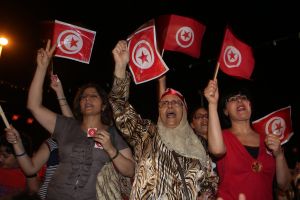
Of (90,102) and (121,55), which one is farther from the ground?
(121,55)

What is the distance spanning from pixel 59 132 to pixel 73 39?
4.95ft

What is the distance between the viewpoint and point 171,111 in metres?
3.31

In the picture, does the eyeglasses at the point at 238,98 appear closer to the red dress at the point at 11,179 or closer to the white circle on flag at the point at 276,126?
the white circle on flag at the point at 276,126

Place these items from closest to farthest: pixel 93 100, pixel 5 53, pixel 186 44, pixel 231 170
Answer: pixel 231 170, pixel 93 100, pixel 186 44, pixel 5 53

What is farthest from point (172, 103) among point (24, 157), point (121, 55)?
point (24, 157)

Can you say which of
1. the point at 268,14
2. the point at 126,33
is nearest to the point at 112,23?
the point at 126,33

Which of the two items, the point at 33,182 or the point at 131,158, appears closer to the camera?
the point at 131,158

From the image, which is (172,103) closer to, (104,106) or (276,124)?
(104,106)

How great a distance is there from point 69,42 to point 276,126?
311 centimetres

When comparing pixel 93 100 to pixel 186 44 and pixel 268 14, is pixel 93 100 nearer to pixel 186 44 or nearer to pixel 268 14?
pixel 186 44

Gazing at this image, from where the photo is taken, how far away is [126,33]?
10125 mm

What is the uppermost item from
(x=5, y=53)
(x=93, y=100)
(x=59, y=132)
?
(x=5, y=53)

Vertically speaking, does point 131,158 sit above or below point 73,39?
below

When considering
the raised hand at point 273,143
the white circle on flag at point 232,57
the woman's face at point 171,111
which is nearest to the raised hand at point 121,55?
the woman's face at point 171,111
